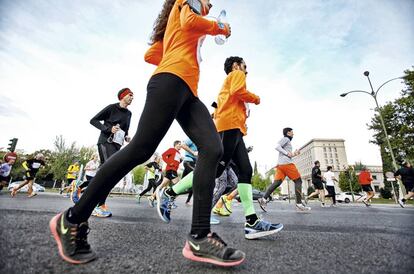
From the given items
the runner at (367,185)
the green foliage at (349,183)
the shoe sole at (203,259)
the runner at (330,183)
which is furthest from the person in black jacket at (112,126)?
the green foliage at (349,183)

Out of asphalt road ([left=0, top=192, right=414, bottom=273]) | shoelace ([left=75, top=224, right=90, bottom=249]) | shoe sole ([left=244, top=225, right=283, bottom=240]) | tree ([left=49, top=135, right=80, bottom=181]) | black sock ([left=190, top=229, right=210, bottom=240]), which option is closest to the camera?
asphalt road ([left=0, top=192, right=414, bottom=273])

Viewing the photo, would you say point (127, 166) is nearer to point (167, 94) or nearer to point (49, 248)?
point (167, 94)

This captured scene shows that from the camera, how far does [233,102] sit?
9.59 feet

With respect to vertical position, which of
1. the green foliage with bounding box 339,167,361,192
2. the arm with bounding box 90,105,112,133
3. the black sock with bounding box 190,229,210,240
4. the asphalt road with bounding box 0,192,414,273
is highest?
the green foliage with bounding box 339,167,361,192

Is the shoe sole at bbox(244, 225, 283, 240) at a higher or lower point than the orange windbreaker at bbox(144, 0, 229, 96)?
lower

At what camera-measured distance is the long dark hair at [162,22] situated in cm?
199

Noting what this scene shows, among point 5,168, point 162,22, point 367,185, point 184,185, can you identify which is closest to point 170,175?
point 184,185

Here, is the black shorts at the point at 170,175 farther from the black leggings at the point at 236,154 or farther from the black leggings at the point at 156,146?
the black leggings at the point at 156,146

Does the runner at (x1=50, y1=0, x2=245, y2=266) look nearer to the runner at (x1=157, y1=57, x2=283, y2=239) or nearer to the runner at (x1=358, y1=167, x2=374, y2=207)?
the runner at (x1=157, y1=57, x2=283, y2=239)

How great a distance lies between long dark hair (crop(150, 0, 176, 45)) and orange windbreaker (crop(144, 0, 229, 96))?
0.56 feet

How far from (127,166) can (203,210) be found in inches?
22.8

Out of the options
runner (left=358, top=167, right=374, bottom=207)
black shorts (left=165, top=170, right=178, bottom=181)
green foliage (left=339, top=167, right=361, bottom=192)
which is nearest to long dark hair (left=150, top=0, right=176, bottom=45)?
black shorts (left=165, top=170, right=178, bottom=181)

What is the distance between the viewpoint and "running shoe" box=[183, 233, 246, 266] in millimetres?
1350

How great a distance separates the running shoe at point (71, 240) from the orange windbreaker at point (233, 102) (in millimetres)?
1835
